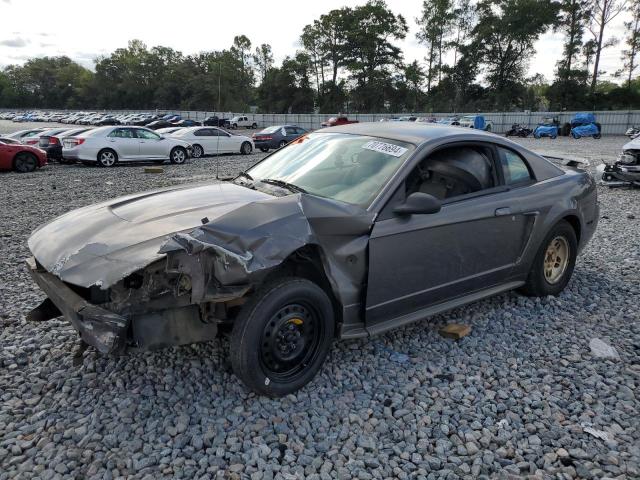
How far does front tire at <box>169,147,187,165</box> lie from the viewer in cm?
1738

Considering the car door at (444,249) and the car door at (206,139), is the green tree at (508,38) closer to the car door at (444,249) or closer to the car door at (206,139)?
the car door at (206,139)

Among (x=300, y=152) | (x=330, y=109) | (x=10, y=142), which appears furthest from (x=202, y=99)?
(x=300, y=152)

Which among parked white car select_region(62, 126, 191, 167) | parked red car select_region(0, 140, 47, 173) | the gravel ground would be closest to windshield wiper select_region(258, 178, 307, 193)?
the gravel ground

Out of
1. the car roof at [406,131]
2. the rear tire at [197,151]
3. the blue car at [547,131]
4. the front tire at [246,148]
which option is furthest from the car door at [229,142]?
the blue car at [547,131]

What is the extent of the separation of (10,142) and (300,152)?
14.5 m

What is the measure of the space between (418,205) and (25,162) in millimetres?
15360

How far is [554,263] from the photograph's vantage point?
462 cm

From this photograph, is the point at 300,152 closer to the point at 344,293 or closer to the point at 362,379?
the point at 344,293

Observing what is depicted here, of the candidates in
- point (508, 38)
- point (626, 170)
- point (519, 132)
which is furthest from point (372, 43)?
point (626, 170)

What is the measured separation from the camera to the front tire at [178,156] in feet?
57.0

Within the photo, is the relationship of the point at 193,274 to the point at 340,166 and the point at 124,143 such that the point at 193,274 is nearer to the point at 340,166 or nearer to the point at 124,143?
the point at 340,166

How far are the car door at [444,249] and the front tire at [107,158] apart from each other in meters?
15.0

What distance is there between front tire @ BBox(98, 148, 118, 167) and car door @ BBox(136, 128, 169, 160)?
908 millimetres

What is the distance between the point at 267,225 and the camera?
269cm
